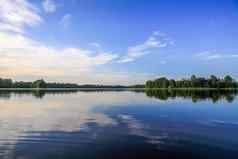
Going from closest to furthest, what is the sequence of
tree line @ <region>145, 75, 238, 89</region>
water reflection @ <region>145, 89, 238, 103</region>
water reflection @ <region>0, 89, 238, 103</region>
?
water reflection @ <region>145, 89, 238, 103</region> < water reflection @ <region>0, 89, 238, 103</region> < tree line @ <region>145, 75, 238, 89</region>

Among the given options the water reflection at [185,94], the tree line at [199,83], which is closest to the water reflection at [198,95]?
the water reflection at [185,94]

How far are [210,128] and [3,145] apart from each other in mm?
13033

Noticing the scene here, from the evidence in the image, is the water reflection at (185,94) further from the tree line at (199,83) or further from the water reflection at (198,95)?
the tree line at (199,83)

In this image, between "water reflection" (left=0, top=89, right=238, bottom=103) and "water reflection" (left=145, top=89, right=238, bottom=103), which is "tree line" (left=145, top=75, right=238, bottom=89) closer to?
"water reflection" (left=0, top=89, right=238, bottom=103)

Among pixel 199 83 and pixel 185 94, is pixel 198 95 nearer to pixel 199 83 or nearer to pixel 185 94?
pixel 185 94

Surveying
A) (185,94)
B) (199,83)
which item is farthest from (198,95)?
(199,83)

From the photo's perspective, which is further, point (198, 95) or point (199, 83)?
point (199, 83)

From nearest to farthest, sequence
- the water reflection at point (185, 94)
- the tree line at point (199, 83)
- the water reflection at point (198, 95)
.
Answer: the water reflection at point (198, 95)
the water reflection at point (185, 94)
the tree line at point (199, 83)

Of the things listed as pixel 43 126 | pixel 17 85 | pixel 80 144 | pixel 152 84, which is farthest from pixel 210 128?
pixel 17 85

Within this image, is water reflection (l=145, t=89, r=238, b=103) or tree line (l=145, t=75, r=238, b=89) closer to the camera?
water reflection (l=145, t=89, r=238, b=103)

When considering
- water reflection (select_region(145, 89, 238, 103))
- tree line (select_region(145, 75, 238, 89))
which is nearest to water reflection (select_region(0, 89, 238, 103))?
water reflection (select_region(145, 89, 238, 103))

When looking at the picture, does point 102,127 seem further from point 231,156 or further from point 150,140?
point 231,156

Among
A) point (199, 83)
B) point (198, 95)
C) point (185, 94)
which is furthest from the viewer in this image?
point (199, 83)

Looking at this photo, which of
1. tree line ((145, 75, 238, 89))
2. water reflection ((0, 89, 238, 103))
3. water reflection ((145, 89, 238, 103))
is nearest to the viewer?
water reflection ((145, 89, 238, 103))
